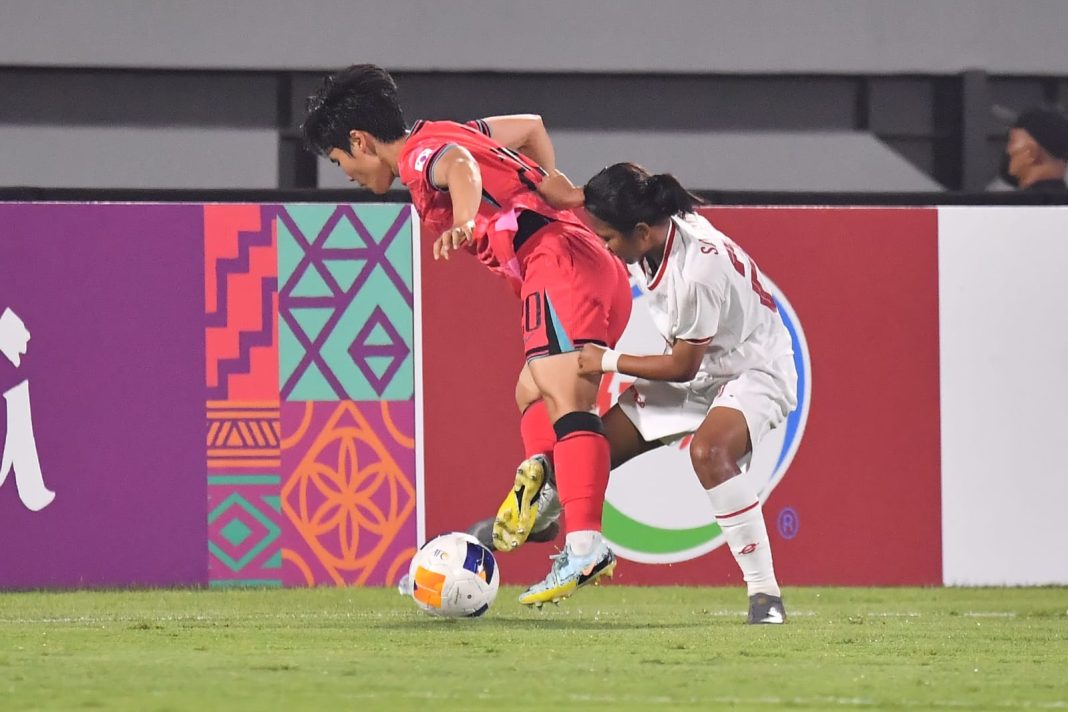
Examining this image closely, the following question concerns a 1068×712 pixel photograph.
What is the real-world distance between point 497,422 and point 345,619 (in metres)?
1.46

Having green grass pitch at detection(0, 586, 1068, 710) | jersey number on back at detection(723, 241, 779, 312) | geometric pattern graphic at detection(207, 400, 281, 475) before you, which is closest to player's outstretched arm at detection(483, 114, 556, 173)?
jersey number on back at detection(723, 241, 779, 312)

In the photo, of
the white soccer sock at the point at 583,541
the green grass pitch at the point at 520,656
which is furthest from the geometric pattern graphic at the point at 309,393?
the white soccer sock at the point at 583,541

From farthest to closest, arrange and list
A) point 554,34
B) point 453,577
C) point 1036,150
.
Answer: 1. point 554,34
2. point 1036,150
3. point 453,577

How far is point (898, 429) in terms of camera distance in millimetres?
6137

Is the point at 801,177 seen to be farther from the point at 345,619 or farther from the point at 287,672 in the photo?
the point at 287,672

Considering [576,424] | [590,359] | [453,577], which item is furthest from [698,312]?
[453,577]

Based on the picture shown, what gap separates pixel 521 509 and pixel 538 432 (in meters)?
0.30

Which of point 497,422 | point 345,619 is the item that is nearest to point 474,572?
point 345,619

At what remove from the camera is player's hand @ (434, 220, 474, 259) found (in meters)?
3.99

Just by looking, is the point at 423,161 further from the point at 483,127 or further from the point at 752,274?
the point at 752,274

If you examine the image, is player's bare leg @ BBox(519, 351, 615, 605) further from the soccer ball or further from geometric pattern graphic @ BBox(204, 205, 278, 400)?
geometric pattern graphic @ BBox(204, 205, 278, 400)

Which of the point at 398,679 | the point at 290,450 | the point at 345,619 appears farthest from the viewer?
the point at 290,450

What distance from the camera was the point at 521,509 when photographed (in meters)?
4.38

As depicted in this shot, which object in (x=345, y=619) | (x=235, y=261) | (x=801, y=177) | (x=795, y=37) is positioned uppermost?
(x=795, y=37)
